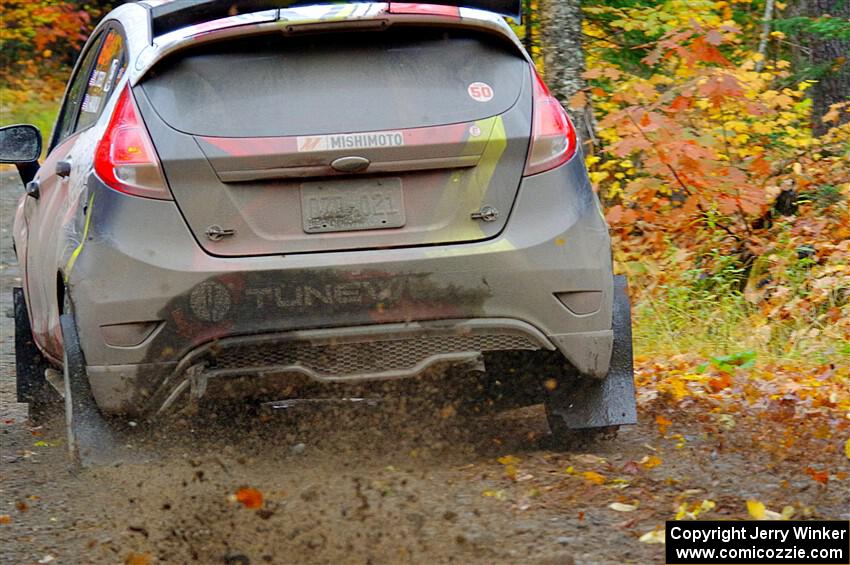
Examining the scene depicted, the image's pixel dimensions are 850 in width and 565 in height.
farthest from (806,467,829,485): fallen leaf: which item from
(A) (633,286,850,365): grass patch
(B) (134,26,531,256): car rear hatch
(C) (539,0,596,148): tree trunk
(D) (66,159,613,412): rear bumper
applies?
(C) (539,0,596,148): tree trunk

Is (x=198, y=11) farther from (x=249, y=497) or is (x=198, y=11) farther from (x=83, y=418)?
(x=249, y=497)

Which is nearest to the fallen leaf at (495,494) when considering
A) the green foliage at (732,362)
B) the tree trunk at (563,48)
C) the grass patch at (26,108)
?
the green foliage at (732,362)

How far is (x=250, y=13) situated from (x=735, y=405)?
2.91m

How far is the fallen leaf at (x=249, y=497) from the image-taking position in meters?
4.26

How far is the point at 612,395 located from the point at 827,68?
7075 millimetres

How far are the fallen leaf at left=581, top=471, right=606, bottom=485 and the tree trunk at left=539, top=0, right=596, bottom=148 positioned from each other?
17.1 feet

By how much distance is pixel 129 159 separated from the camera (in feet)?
14.7

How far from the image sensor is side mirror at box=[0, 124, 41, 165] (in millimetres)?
5883

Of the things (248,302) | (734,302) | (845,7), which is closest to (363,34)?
(248,302)

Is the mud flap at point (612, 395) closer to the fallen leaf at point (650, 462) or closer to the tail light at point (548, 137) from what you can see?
the fallen leaf at point (650, 462)

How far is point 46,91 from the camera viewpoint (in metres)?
24.2

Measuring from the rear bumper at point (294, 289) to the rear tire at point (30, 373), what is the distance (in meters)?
1.98

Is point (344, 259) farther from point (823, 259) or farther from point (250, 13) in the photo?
point (823, 259)

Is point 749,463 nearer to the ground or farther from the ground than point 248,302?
nearer to the ground
